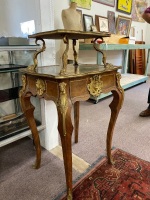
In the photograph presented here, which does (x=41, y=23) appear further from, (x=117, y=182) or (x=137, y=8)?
(x=137, y=8)

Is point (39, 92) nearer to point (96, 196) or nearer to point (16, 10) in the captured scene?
point (96, 196)

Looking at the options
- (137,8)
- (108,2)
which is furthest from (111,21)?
(137,8)

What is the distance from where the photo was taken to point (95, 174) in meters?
1.03

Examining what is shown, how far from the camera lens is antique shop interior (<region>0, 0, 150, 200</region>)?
0.74 meters

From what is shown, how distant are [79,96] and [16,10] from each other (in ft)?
3.06

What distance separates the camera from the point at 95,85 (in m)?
0.78

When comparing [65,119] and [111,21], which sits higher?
[111,21]

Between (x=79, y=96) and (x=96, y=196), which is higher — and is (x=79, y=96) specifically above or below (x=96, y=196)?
above

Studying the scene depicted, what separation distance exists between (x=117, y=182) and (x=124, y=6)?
3.35 metres

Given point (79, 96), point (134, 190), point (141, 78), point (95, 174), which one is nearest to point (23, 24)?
point (79, 96)

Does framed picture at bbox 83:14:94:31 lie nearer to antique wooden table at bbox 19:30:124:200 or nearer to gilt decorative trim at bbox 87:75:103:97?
antique wooden table at bbox 19:30:124:200

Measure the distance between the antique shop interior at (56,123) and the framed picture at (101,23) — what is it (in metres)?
0.98

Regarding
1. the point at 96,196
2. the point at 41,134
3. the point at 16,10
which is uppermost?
the point at 16,10

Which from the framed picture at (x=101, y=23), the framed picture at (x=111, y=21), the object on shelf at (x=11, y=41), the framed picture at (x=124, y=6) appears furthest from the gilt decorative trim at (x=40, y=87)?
the framed picture at (x=124, y=6)
